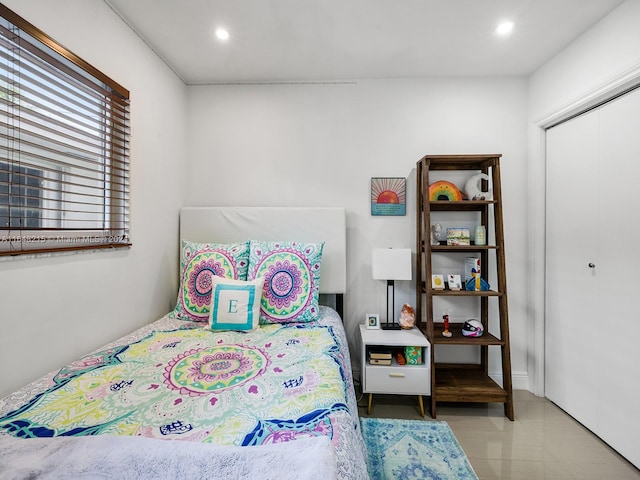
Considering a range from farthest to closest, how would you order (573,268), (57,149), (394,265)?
(394,265)
(573,268)
(57,149)

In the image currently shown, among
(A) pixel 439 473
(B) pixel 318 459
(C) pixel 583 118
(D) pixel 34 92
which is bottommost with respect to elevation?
(A) pixel 439 473

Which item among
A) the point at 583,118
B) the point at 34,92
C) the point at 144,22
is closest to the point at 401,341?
the point at 583,118

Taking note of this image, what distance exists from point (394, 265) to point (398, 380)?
32.3 inches

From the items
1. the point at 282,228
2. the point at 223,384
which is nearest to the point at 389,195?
the point at 282,228

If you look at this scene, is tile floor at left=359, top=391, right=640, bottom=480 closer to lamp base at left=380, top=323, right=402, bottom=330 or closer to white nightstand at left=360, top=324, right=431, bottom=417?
white nightstand at left=360, top=324, right=431, bottom=417

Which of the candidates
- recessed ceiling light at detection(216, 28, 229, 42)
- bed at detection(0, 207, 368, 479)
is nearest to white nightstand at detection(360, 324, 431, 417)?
bed at detection(0, 207, 368, 479)

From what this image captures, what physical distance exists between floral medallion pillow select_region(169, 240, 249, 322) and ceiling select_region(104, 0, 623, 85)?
1.44 metres

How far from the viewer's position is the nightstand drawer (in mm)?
2252

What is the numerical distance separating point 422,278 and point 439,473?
1.35 m

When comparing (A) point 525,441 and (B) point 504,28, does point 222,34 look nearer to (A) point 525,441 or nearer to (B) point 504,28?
(B) point 504,28

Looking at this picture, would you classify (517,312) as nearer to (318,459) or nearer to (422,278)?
(422,278)

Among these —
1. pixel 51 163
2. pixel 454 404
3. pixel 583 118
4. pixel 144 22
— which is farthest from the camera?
pixel 454 404

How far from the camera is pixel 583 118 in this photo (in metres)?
2.15

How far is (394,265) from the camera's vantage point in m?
2.43
